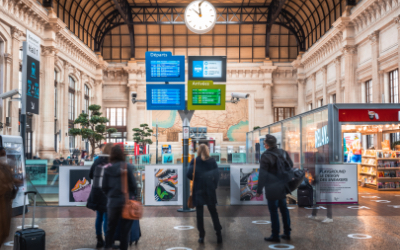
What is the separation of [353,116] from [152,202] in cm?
640

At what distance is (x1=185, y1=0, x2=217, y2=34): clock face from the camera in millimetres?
25297

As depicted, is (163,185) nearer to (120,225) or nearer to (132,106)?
(120,225)

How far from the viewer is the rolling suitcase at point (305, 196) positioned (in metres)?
9.90

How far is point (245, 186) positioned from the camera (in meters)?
10.6

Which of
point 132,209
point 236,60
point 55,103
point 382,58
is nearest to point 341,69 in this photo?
point 382,58

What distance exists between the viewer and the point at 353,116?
11.2 metres

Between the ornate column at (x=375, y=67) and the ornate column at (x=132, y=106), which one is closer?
the ornate column at (x=375, y=67)

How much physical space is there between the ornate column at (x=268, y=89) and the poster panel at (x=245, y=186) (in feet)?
109

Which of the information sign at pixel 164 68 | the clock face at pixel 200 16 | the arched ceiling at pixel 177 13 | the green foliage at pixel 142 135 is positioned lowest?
the green foliage at pixel 142 135

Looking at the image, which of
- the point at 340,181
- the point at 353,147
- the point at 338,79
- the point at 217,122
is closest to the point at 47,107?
the point at 217,122

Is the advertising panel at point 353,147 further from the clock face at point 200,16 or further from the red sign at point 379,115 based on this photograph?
the clock face at point 200,16

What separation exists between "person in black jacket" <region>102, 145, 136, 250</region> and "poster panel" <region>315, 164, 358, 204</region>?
7.04 meters

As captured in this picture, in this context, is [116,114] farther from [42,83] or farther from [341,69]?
[341,69]

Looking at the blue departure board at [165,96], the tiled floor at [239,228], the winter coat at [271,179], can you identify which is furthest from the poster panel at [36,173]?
the winter coat at [271,179]
